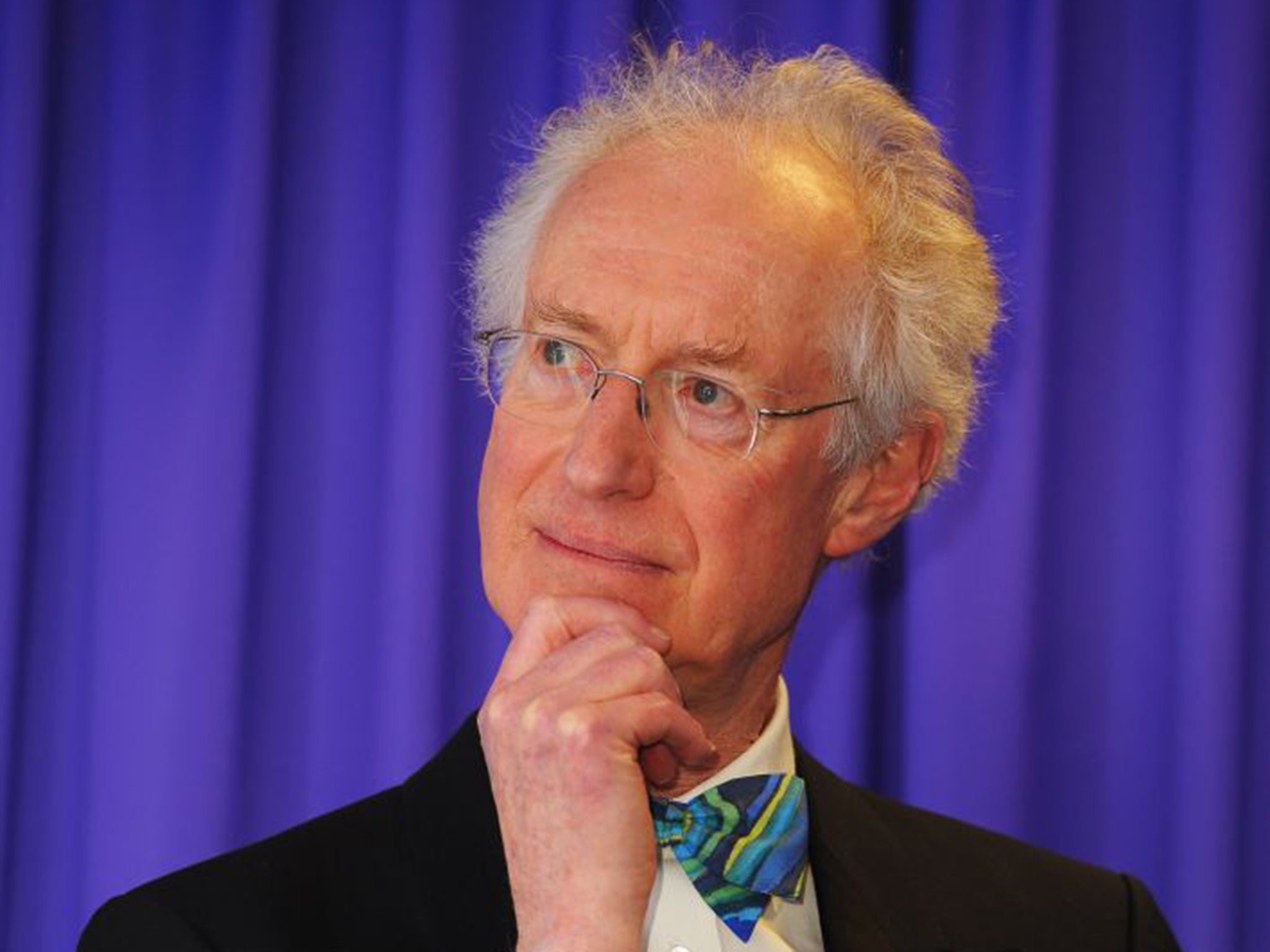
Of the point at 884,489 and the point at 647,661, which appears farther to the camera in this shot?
the point at 884,489

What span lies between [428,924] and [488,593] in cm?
42

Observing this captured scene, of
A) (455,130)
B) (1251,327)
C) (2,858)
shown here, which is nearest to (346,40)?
(455,130)

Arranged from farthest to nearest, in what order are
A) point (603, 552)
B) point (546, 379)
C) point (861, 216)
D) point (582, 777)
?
point (861, 216), point (546, 379), point (603, 552), point (582, 777)

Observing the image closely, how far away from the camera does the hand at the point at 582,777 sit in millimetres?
1784

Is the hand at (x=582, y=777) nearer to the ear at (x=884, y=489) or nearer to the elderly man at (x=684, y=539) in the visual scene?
the elderly man at (x=684, y=539)

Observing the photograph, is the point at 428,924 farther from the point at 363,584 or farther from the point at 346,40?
the point at 346,40

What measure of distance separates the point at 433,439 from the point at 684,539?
3.33 ft

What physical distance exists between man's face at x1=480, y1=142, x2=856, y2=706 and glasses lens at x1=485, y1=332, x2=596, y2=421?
0.02m

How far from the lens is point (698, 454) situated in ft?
6.87

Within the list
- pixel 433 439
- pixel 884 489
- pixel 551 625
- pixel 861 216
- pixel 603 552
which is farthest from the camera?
pixel 433 439

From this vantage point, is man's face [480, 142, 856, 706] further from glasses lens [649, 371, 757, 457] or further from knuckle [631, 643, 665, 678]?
knuckle [631, 643, 665, 678]

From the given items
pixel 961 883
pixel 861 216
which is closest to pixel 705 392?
pixel 861 216

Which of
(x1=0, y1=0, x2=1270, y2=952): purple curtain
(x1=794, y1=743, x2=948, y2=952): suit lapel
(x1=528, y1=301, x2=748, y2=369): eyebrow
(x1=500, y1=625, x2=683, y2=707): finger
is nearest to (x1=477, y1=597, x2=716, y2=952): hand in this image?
(x1=500, y1=625, x2=683, y2=707): finger

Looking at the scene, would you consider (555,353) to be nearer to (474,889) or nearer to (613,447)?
(613,447)
